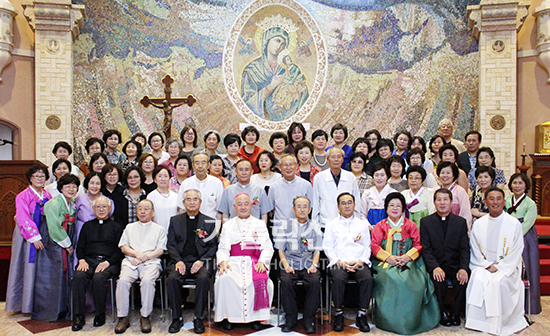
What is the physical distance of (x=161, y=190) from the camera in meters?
5.50

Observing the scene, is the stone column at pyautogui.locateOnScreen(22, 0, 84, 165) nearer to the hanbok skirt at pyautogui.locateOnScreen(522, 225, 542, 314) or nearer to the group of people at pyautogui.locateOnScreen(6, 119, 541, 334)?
the group of people at pyautogui.locateOnScreen(6, 119, 541, 334)

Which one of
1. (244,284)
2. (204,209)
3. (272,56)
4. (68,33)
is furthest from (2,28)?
(244,284)

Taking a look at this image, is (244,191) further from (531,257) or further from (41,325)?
(531,257)

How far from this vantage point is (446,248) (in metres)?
5.06

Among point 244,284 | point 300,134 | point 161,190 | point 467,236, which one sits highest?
point 300,134

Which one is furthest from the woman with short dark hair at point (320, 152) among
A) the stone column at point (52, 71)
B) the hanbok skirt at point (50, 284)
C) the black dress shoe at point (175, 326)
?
the stone column at point (52, 71)

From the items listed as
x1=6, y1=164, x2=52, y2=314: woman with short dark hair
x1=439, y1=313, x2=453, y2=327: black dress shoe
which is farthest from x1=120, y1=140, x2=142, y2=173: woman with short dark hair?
x1=439, y1=313, x2=453, y2=327: black dress shoe

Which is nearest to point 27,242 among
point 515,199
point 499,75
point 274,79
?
point 515,199

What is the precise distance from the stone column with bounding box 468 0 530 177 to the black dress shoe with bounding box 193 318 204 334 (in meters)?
6.22

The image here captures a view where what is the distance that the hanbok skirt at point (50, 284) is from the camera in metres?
5.16

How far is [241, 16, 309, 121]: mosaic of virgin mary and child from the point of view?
9.52 meters

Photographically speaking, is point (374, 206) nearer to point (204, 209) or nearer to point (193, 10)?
point (204, 209)

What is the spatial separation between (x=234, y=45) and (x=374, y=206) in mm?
5165

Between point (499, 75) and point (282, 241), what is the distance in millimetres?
5779
